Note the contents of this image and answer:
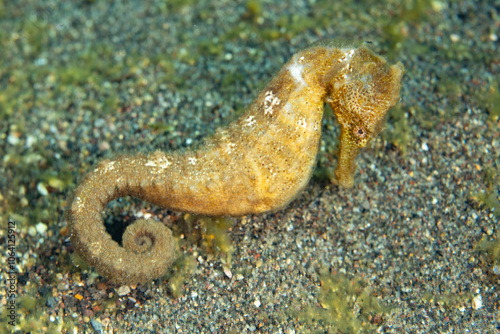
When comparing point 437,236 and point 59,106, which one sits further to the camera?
point 59,106

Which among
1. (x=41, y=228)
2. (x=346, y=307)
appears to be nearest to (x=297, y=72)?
(x=346, y=307)

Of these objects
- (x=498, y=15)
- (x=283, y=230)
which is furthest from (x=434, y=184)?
(x=498, y=15)

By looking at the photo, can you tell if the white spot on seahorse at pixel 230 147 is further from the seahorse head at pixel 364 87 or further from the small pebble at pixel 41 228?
the small pebble at pixel 41 228

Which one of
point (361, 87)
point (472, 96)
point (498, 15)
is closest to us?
point (361, 87)

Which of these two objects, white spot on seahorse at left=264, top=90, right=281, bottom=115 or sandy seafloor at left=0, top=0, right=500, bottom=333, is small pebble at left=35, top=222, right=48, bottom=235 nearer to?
sandy seafloor at left=0, top=0, right=500, bottom=333

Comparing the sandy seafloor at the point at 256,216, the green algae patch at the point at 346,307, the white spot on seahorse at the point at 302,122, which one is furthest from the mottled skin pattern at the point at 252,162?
the green algae patch at the point at 346,307

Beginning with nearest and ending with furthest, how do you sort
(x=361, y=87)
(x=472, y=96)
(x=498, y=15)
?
(x=361, y=87) → (x=472, y=96) → (x=498, y=15)

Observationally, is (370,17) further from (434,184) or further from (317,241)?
(317,241)
